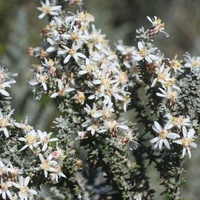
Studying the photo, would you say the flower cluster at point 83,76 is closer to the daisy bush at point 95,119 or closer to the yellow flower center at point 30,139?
the daisy bush at point 95,119

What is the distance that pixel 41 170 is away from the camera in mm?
2422

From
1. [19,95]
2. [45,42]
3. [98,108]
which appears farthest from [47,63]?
[19,95]

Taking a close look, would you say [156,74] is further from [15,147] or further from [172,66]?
[15,147]

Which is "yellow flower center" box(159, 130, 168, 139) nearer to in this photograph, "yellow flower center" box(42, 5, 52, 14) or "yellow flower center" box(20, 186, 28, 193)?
"yellow flower center" box(20, 186, 28, 193)

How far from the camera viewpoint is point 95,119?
2.47 m

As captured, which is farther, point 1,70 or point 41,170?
point 1,70

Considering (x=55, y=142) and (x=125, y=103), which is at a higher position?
(x=125, y=103)

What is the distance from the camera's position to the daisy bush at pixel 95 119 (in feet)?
8.02

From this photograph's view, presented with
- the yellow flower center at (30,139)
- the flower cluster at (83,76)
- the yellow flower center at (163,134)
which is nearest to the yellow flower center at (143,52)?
the flower cluster at (83,76)

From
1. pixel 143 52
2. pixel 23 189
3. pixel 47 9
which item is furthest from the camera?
pixel 47 9

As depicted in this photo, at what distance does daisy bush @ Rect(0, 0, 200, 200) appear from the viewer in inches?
96.2

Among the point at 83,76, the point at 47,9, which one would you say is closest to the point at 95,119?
the point at 83,76

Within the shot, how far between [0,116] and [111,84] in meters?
0.52

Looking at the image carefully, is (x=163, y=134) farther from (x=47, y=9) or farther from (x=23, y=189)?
(x=47, y=9)
